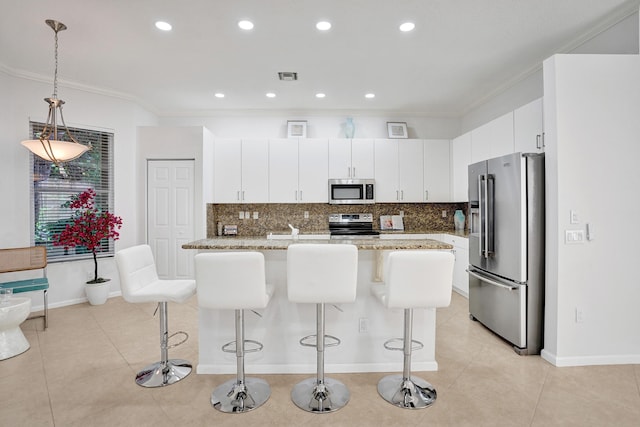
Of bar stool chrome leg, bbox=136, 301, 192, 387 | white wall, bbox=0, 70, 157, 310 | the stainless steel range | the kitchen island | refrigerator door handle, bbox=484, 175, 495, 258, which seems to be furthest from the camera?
the stainless steel range

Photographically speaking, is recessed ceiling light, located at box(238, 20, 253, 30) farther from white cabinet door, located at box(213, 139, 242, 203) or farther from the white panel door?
the white panel door

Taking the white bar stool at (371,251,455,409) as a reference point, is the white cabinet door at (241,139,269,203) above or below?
above

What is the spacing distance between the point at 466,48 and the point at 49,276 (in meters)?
5.58

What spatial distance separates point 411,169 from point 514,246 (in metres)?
2.63

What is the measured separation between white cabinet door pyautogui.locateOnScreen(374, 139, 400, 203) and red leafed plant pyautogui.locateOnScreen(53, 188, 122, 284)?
3.80 metres

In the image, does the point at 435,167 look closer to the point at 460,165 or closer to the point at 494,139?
the point at 460,165

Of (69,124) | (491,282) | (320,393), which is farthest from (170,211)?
(491,282)

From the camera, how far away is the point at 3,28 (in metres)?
2.97

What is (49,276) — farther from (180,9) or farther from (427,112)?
(427,112)

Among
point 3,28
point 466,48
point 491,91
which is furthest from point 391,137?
point 3,28

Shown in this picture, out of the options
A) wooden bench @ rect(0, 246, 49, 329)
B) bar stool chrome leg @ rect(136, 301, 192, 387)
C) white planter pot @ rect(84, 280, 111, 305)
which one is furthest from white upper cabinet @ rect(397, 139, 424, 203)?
wooden bench @ rect(0, 246, 49, 329)

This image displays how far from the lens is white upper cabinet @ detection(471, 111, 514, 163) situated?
3.58m

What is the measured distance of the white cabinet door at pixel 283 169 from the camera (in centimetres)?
521

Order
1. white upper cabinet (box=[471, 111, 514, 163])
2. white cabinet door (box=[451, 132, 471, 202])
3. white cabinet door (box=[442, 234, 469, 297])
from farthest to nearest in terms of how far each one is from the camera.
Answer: white cabinet door (box=[451, 132, 471, 202]) → white cabinet door (box=[442, 234, 469, 297]) → white upper cabinet (box=[471, 111, 514, 163])
